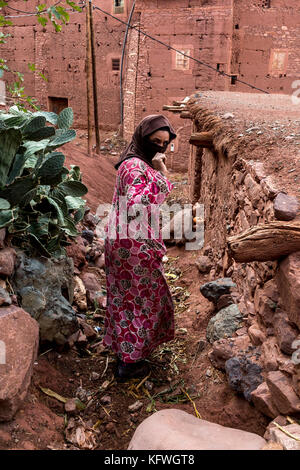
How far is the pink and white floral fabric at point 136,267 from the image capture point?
250cm

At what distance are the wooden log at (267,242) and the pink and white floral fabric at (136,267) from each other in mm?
638

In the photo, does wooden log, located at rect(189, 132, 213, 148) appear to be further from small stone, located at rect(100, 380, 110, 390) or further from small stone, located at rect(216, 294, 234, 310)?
small stone, located at rect(100, 380, 110, 390)

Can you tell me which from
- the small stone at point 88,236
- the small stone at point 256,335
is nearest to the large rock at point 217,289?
the small stone at point 256,335

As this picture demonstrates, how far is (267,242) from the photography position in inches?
77.0

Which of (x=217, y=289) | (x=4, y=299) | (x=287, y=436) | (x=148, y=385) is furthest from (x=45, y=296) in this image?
(x=287, y=436)

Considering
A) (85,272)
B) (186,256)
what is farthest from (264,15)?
(85,272)

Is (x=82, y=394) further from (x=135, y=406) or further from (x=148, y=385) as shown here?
(x=148, y=385)

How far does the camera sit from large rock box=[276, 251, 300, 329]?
5.95 ft

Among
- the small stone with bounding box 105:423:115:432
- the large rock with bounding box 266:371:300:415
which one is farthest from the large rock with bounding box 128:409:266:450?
the small stone with bounding box 105:423:115:432

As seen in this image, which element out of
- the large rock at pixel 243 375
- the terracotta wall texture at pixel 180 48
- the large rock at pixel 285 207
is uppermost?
the terracotta wall texture at pixel 180 48

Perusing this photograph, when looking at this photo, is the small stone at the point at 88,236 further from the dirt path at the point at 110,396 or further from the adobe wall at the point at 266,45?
the adobe wall at the point at 266,45

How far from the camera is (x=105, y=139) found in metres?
14.5

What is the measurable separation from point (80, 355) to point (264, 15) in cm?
1241

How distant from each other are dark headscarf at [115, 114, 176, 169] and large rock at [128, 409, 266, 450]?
1.50 metres
